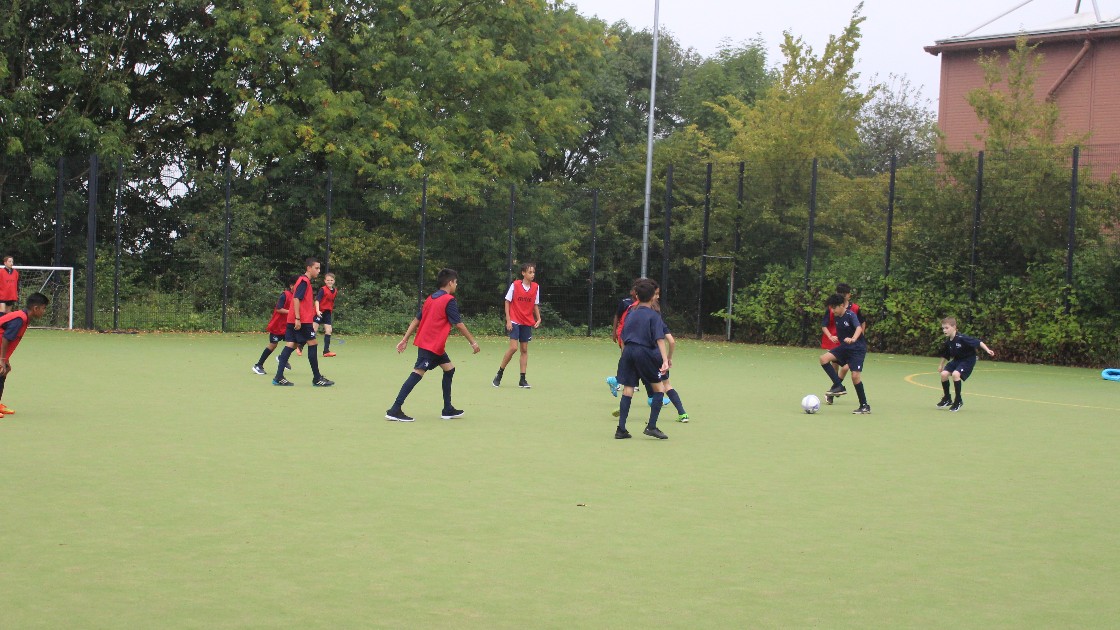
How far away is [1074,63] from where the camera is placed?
1416 inches

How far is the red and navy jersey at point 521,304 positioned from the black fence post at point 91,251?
1369 centimetres

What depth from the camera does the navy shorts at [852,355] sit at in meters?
14.0

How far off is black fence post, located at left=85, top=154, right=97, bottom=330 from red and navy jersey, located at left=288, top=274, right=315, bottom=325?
40.5 ft

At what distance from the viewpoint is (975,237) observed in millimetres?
24453

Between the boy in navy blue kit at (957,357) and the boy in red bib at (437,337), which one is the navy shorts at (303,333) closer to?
the boy in red bib at (437,337)

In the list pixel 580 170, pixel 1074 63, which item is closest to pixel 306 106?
pixel 580 170

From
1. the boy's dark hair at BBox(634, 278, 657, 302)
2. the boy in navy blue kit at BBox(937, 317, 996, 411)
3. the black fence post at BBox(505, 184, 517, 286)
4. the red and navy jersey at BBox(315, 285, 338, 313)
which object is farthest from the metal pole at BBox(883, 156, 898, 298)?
the boy's dark hair at BBox(634, 278, 657, 302)

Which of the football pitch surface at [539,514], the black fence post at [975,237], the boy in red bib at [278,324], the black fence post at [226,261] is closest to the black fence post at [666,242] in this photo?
the black fence post at [975,237]

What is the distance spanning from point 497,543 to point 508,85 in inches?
1009

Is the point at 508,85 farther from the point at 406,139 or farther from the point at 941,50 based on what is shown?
the point at 941,50

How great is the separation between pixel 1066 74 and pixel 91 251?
29.4 metres

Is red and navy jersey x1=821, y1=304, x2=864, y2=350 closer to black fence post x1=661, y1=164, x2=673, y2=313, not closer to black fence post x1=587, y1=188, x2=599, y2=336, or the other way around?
black fence post x1=661, y1=164, x2=673, y2=313

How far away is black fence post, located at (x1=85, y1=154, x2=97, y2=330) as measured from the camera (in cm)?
2606

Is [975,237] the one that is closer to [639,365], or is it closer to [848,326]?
[848,326]
